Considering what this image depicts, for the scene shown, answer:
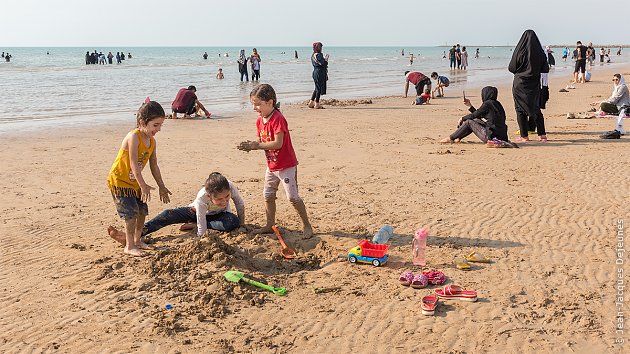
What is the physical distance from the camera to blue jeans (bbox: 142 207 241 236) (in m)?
6.25

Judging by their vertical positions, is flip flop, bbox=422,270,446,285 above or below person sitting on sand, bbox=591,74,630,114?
below

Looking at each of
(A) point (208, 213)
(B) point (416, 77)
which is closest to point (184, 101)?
(B) point (416, 77)

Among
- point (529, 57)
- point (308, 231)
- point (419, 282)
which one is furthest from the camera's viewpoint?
point (529, 57)

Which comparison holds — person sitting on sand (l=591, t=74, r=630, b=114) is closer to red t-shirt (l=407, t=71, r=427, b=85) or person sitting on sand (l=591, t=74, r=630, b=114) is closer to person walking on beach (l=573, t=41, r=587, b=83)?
red t-shirt (l=407, t=71, r=427, b=85)

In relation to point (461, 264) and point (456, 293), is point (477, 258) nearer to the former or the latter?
point (461, 264)

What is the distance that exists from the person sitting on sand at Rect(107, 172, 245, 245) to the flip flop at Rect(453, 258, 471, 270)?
2306 mm

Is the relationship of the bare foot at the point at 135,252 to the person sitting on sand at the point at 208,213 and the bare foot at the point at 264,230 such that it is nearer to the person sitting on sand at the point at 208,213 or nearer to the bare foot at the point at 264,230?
the person sitting on sand at the point at 208,213

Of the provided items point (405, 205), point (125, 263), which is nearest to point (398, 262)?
point (405, 205)

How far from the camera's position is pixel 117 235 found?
589cm

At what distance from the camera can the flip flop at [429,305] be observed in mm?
4426

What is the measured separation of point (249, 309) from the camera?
15.1 feet

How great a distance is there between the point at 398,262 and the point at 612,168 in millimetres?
5218

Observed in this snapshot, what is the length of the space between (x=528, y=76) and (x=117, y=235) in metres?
8.36

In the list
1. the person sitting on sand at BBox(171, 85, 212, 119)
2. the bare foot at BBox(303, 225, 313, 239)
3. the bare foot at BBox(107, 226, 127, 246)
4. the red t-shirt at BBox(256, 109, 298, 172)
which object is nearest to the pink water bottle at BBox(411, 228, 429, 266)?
the bare foot at BBox(303, 225, 313, 239)
